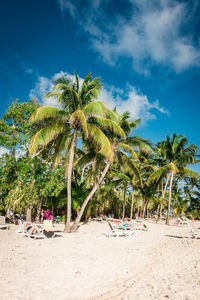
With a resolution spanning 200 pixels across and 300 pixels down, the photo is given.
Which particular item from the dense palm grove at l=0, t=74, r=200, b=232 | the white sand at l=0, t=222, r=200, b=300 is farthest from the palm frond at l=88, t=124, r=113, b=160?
the white sand at l=0, t=222, r=200, b=300

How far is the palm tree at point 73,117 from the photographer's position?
Result: 35.1 ft

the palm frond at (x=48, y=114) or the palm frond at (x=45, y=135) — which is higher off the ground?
the palm frond at (x=48, y=114)

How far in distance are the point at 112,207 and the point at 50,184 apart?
12786 millimetres

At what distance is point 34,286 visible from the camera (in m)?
4.02

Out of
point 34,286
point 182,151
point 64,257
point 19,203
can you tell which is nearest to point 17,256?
point 64,257

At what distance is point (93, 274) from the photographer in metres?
4.90

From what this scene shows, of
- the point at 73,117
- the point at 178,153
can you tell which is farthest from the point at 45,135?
the point at 178,153

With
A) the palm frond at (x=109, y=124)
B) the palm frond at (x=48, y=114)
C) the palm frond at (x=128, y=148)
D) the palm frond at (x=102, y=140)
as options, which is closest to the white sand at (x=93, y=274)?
the palm frond at (x=102, y=140)

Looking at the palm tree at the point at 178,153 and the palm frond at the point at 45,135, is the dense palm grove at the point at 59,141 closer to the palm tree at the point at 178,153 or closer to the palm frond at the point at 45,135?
the palm frond at the point at 45,135

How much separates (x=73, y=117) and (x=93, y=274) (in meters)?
7.48

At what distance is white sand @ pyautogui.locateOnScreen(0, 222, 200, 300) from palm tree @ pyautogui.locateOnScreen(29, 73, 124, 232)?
4.63 meters

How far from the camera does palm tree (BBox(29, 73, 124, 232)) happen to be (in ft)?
35.1

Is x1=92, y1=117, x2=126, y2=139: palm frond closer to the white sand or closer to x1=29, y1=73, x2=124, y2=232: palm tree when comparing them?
x1=29, y1=73, x2=124, y2=232: palm tree

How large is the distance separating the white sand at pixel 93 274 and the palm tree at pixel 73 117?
4634mm
